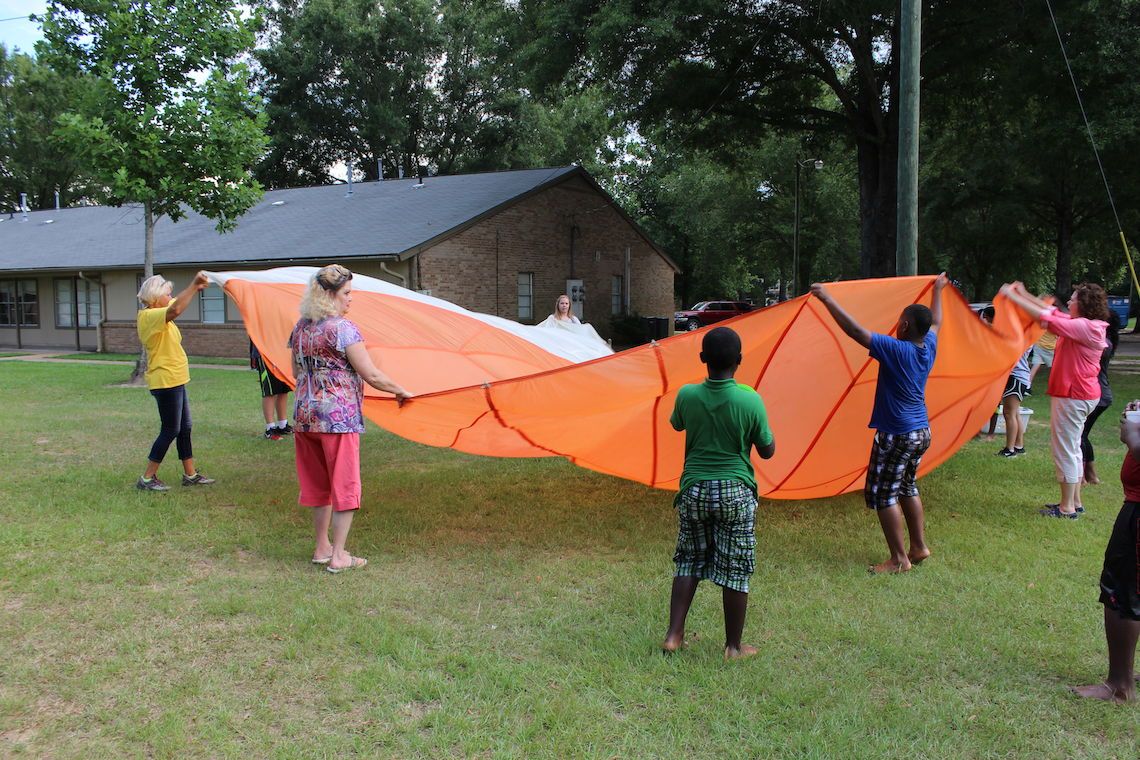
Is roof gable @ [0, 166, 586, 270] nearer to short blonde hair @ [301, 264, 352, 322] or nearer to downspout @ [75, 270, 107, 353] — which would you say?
downspout @ [75, 270, 107, 353]

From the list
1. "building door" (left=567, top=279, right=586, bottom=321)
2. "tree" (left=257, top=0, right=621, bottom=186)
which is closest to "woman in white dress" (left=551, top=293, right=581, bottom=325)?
"building door" (left=567, top=279, right=586, bottom=321)

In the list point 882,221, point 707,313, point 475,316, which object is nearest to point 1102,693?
point 475,316

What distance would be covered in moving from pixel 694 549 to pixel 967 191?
21007 millimetres

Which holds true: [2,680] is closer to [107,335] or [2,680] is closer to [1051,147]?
[1051,147]

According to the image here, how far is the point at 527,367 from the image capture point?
661 centimetres

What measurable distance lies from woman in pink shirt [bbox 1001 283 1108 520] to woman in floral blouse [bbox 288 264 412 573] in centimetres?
473

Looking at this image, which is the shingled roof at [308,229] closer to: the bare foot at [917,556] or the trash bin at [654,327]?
the trash bin at [654,327]

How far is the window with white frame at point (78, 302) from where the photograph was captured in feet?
81.5

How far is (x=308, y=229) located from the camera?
22453 millimetres

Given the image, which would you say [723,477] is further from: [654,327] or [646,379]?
[654,327]

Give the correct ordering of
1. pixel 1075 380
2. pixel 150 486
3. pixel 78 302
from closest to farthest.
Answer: pixel 1075 380 < pixel 150 486 < pixel 78 302

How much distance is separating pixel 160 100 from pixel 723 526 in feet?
44.6

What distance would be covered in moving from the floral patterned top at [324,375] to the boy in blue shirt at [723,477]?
2.06 meters

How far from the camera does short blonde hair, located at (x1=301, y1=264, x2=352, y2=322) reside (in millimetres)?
4621
